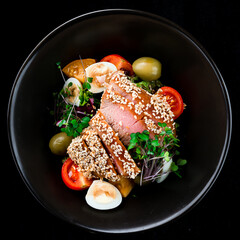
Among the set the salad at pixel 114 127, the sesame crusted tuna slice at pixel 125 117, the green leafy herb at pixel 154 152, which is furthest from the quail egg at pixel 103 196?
the sesame crusted tuna slice at pixel 125 117

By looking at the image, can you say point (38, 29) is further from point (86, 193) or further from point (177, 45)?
point (86, 193)

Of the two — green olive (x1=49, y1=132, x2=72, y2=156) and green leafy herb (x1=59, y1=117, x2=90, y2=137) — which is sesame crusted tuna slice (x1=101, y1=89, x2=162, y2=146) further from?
green olive (x1=49, y1=132, x2=72, y2=156)

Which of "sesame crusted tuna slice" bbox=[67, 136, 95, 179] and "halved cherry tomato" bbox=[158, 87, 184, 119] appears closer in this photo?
"sesame crusted tuna slice" bbox=[67, 136, 95, 179]

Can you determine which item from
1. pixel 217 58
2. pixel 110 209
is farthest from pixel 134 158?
pixel 217 58

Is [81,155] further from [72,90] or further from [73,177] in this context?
[72,90]

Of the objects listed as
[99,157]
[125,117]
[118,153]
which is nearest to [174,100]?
[125,117]

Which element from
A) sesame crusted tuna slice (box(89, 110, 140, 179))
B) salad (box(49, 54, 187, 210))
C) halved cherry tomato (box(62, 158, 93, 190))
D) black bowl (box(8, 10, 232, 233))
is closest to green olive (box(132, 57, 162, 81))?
salad (box(49, 54, 187, 210))

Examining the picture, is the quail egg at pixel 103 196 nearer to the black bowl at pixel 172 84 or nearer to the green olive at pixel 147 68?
the black bowl at pixel 172 84

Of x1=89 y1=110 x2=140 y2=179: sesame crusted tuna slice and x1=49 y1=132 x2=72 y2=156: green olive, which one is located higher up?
x1=49 y1=132 x2=72 y2=156: green olive

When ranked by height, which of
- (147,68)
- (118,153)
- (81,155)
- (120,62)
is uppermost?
(120,62)
